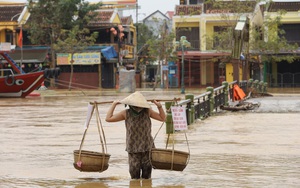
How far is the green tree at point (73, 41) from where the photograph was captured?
190 feet

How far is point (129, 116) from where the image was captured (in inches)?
421

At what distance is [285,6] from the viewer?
205ft

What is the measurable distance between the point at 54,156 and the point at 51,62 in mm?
48046

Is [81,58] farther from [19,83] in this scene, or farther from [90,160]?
[90,160]

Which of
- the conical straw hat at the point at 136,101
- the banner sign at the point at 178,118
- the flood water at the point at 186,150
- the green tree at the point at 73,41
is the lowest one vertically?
the flood water at the point at 186,150

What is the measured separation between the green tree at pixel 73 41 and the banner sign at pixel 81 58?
100cm

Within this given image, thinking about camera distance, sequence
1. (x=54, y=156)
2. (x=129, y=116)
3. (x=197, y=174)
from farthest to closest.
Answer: (x=54, y=156), (x=197, y=174), (x=129, y=116)

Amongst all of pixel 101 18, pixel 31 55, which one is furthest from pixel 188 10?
pixel 31 55

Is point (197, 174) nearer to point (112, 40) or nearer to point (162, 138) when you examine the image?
point (162, 138)

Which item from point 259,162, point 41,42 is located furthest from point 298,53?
point 259,162

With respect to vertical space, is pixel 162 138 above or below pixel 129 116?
below

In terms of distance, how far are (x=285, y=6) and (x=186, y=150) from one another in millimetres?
49337

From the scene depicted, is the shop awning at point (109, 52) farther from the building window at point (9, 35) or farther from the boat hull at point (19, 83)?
the boat hull at point (19, 83)

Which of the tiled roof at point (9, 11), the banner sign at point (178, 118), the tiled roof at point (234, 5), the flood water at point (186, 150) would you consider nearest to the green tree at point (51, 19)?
the tiled roof at point (9, 11)
